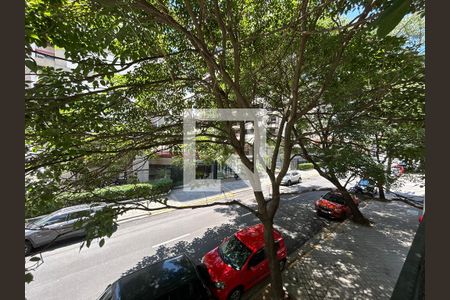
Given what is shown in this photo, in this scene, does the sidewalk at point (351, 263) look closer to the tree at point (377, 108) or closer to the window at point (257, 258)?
the window at point (257, 258)

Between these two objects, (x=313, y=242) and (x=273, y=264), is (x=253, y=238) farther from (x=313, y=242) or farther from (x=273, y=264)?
(x=313, y=242)

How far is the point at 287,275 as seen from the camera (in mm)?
6230

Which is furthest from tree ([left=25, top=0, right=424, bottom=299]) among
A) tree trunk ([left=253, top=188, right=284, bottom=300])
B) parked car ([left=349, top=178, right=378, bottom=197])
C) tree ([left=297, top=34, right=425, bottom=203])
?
parked car ([left=349, top=178, right=378, bottom=197])

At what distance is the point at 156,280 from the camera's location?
4500mm

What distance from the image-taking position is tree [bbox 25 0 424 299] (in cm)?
276

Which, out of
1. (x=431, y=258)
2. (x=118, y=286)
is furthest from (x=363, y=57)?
(x=118, y=286)

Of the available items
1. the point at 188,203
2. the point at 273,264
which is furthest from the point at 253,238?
the point at 188,203

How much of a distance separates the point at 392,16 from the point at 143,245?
30.0ft

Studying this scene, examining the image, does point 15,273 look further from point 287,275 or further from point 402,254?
point 402,254

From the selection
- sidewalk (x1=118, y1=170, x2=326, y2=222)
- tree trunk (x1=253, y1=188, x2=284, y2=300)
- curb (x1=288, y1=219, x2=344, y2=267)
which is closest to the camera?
tree trunk (x1=253, y1=188, x2=284, y2=300)

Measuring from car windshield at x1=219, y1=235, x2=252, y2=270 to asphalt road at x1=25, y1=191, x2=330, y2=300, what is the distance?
1621 millimetres

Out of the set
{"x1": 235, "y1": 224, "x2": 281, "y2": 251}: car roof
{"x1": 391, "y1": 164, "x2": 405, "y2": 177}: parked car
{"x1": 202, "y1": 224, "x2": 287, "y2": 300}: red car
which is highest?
{"x1": 391, "y1": 164, "x2": 405, "y2": 177}: parked car

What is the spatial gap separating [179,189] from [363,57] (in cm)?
1446

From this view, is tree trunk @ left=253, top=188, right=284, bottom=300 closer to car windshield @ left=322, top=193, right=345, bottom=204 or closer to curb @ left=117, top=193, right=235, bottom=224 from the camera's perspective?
curb @ left=117, top=193, right=235, bottom=224
